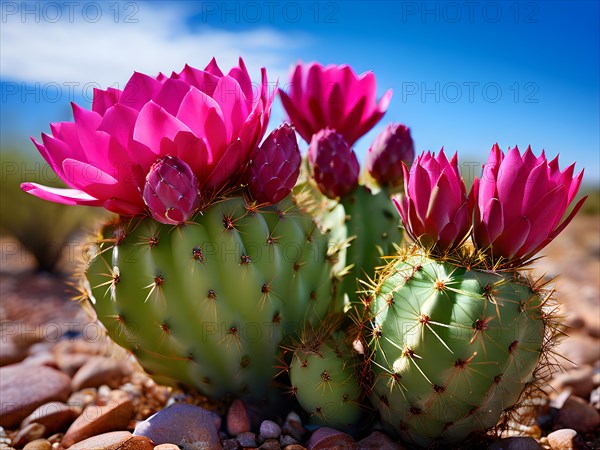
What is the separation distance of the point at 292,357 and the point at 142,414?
76 centimetres

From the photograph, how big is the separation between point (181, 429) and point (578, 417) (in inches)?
61.0

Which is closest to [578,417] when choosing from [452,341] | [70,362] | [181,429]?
[452,341]

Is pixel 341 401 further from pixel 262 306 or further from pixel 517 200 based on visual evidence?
pixel 517 200

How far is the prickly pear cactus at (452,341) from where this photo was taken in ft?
5.29

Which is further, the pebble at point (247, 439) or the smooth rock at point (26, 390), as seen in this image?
the smooth rock at point (26, 390)

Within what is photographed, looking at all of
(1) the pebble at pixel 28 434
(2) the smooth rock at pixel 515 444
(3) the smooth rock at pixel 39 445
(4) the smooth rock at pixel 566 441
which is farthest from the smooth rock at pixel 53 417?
(4) the smooth rock at pixel 566 441

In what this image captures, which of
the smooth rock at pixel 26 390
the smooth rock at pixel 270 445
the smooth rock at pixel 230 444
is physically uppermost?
the smooth rock at pixel 270 445

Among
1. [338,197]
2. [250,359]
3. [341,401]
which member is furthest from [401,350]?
[338,197]

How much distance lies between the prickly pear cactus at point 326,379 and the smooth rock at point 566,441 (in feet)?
2.34

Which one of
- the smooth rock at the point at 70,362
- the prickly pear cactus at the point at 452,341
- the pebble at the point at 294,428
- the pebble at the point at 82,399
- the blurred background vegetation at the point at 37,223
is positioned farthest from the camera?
the blurred background vegetation at the point at 37,223

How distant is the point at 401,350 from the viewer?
1694 mm

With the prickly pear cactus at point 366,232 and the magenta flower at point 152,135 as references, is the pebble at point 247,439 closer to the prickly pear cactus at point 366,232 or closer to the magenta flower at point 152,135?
the prickly pear cactus at point 366,232

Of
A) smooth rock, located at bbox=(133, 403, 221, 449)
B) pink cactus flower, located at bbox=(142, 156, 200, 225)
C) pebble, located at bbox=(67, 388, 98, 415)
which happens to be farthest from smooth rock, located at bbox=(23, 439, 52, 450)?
pink cactus flower, located at bbox=(142, 156, 200, 225)

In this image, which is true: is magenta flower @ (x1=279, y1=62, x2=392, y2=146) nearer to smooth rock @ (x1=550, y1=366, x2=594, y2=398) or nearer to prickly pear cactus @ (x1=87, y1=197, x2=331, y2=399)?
prickly pear cactus @ (x1=87, y1=197, x2=331, y2=399)
